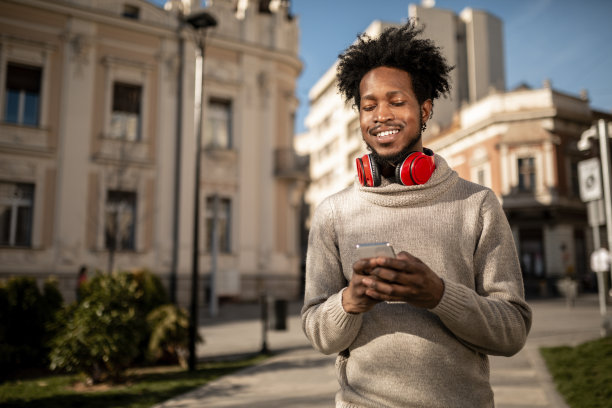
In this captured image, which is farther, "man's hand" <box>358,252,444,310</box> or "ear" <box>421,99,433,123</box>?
"ear" <box>421,99,433,123</box>

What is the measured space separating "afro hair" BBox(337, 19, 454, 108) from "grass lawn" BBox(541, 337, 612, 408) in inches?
179

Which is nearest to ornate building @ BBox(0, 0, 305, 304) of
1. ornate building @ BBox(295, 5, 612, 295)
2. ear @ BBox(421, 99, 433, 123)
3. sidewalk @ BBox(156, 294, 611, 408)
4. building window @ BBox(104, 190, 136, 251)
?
building window @ BBox(104, 190, 136, 251)

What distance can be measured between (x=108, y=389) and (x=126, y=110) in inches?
639

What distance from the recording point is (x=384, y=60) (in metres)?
1.80

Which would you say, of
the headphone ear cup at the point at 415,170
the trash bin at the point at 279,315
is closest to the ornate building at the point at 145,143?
the trash bin at the point at 279,315

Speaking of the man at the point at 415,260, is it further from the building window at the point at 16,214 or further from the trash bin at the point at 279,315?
the building window at the point at 16,214

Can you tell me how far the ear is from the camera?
6.08 ft

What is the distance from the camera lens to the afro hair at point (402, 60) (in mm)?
1799

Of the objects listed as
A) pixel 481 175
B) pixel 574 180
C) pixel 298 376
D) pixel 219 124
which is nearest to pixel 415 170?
pixel 298 376

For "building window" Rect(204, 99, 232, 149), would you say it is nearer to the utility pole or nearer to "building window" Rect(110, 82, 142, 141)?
"building window" Rect(110, 82, 142, 141)

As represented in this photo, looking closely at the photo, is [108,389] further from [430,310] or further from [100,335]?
[430,310]

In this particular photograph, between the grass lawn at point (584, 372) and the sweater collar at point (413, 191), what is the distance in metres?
4.44

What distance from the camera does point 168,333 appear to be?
25.3 feet

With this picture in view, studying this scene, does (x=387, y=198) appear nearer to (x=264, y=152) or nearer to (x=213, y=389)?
(x=213, y=389)
